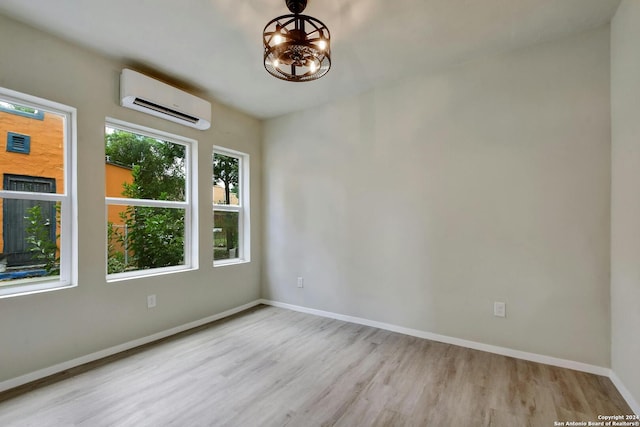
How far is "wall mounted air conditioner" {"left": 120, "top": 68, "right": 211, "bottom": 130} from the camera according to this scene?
2.72 meters

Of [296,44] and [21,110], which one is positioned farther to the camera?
[21,110]

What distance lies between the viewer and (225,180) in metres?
4.01

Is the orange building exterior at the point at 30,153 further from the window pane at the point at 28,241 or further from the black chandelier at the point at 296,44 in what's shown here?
the black chandelier at the point at 296,44

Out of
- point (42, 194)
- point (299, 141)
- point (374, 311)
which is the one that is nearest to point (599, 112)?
point (374, 311)

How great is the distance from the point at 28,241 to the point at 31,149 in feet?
2.35

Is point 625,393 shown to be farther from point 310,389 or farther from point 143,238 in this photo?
point 143,238

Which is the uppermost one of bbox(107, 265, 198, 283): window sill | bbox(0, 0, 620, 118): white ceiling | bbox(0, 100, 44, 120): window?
bbox(0, 0, 620, 118): white ceiling

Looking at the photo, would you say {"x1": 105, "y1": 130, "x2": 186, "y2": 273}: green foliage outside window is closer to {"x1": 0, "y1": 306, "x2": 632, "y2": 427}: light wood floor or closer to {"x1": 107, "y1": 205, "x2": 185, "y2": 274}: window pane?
{"x1": 107, "y1": 205, "x2": 185, "y2": 274}: window pane

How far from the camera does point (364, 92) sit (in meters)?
3.45

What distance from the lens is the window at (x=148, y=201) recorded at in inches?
113

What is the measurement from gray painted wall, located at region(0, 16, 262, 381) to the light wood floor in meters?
0.24

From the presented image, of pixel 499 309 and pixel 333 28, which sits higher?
pixel 333 28

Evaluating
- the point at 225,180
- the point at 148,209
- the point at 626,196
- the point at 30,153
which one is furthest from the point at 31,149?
the point at 626,196

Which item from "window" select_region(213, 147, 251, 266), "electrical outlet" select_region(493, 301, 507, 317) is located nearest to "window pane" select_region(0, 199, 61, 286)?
"window" select_region(213, 147, 251, 266)
